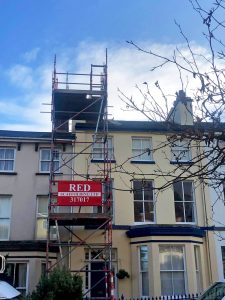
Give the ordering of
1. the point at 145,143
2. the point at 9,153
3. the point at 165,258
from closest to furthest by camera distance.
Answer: the point at 165,258 → the point at 9,153 → the point at 145,143

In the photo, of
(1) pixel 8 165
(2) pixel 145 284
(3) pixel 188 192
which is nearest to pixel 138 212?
(3) pixel 188 192

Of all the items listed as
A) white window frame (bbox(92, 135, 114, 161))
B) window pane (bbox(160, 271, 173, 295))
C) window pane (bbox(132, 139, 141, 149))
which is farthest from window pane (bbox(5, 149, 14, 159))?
window pane (bbox(160, 271, 173, 295))

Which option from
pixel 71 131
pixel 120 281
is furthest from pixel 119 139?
pixel 120 281

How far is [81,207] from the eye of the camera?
19750 mm

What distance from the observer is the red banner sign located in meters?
17.6

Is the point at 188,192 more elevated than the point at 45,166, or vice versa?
the point at 45,166

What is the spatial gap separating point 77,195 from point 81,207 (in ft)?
7.24

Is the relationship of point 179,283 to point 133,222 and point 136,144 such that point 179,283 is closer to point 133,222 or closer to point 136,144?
point 133,222

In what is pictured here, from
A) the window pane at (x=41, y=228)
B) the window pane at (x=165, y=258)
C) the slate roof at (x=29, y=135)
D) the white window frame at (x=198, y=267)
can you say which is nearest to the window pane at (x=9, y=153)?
the slate roof at (x=29, y=135)

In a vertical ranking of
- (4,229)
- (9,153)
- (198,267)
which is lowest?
(198,267)

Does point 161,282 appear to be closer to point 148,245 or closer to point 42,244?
point 148,245

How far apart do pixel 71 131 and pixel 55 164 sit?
2.04 metres

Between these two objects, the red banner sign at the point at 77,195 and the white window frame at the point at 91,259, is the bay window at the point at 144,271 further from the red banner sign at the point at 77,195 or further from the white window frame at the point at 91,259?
the red banner sign at the point at 77,195

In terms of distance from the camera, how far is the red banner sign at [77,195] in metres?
17.6
